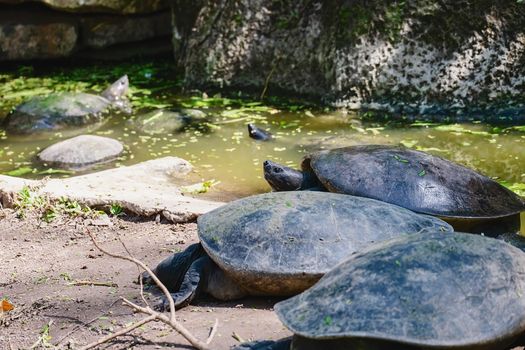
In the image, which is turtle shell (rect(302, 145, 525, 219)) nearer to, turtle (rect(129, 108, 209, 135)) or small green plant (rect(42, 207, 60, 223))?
small green plant (rect(42, 207, 60, 223))

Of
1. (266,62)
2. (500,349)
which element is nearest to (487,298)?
(500,349)

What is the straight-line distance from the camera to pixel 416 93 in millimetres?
8586

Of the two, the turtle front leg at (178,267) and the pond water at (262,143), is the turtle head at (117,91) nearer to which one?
the pond water at (262,143)

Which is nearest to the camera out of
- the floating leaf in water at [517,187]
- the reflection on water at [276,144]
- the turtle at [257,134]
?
the floating leaf in water at [517,187]

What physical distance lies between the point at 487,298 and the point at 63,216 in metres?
3.51

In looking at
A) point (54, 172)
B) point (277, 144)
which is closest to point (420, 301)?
point (277, 144)

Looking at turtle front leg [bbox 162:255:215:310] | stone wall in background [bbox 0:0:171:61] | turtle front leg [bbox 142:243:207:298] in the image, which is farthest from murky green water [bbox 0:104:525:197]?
stone wall in background [bbox 0:0:171:61]

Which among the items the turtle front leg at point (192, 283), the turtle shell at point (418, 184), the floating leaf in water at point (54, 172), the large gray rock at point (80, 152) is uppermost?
the turtle shell at point (418, 184)

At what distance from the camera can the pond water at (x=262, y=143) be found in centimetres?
668

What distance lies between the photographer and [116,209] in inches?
210

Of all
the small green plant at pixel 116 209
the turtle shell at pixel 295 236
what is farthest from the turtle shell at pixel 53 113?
A: the turtle shell at pixel 295 236

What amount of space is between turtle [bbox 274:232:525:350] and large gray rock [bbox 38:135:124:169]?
196 inches

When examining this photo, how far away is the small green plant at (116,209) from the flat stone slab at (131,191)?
0.08ft

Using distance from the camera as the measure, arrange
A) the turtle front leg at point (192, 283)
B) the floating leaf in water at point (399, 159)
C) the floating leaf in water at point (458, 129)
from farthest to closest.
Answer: the floating leaf in water at point (458, 129) → the floating leaf in water at point (399, 159) → the turtle front leg at point (192, 283)
